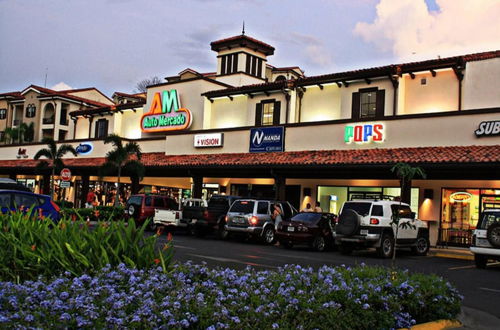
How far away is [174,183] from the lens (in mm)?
37281

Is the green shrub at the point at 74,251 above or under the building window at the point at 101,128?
under

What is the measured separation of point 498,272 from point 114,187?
30751 mm

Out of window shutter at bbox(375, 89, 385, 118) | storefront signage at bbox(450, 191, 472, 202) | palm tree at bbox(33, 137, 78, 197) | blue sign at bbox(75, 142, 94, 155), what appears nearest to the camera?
storefront signage at bbox(450, 191, 472, 202)

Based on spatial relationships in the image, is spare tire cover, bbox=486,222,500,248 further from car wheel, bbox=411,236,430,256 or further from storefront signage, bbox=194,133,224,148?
storefront signage, bbox=194,133,224,148

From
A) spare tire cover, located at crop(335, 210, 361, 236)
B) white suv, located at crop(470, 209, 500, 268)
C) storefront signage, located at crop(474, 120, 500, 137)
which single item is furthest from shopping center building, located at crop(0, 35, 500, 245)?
spare tire cover, located at crop(335, 210, 361, 236)

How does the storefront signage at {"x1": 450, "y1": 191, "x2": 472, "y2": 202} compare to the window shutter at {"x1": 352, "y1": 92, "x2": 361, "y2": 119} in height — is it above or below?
below

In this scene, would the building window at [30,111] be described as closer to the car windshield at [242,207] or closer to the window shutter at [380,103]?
the car windshield at [242,207]

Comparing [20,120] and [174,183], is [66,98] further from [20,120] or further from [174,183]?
[174,183]

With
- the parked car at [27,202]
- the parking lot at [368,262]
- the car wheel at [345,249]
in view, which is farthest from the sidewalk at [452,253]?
the parked car at [27,202]

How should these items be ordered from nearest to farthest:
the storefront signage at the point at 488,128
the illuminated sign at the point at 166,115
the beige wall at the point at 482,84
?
the storefront signage at the point at 488,128 < the beige wall at the point at 482,84 < the illuminated sign at the point at 166,115

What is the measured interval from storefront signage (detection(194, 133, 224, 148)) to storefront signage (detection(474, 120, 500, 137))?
46.5 ft

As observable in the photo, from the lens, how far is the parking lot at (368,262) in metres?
12.0

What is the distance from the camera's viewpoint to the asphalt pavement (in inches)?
446

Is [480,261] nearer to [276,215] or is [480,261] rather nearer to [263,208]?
[276,215]
